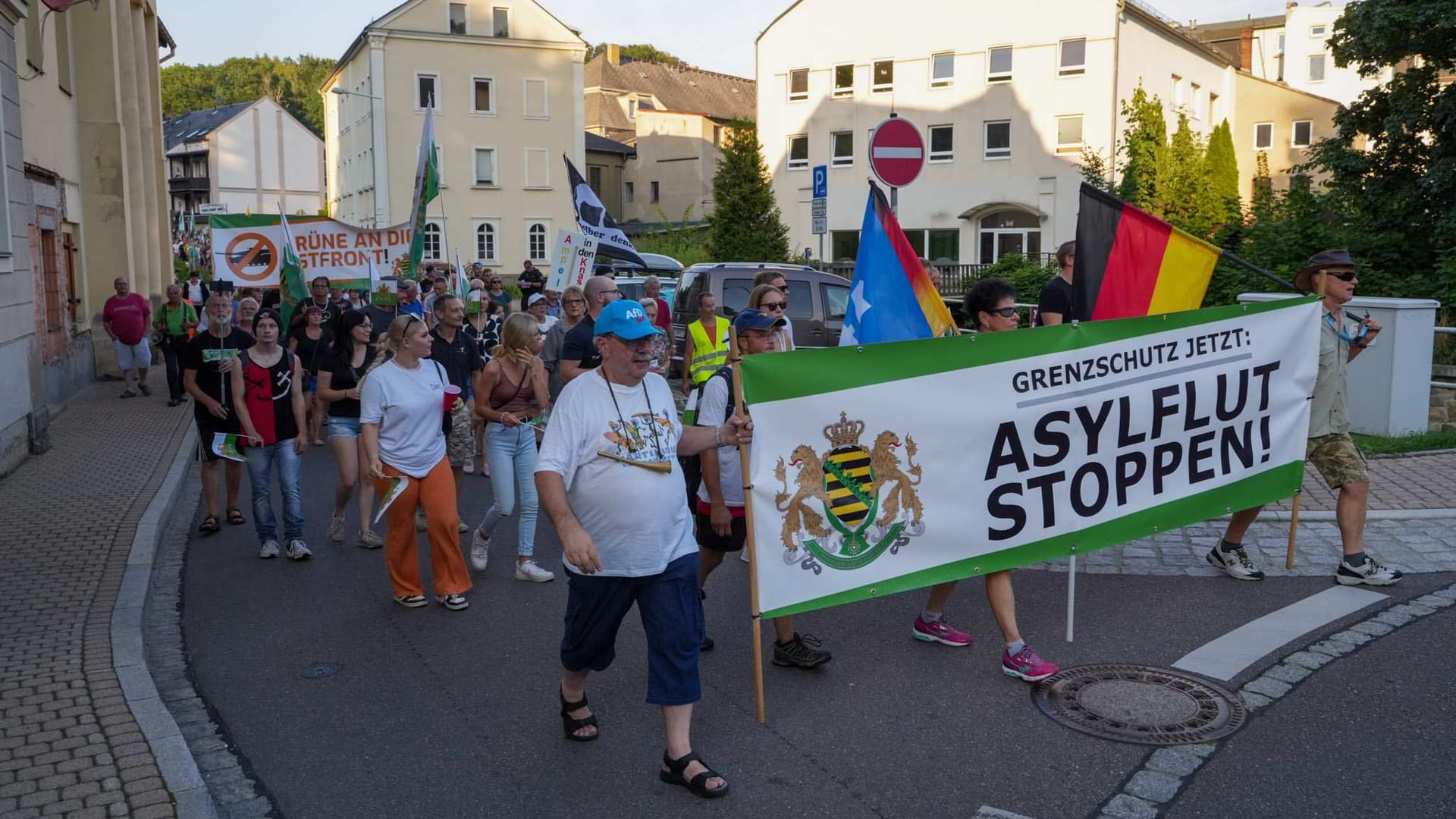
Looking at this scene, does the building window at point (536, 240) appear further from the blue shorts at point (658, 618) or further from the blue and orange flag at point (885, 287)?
the blue shorts at point (658, 618)

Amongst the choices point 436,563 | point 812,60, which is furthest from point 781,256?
point 436,563

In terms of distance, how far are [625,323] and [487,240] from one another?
174 feet

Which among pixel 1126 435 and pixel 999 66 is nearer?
pixel 1126 435

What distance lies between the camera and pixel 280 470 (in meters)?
9.13

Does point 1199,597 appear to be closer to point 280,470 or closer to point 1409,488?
point 1409,488

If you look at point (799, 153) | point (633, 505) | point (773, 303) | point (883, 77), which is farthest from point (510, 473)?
point (799, 153)

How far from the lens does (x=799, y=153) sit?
2010 inches

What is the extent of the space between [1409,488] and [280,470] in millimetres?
8563

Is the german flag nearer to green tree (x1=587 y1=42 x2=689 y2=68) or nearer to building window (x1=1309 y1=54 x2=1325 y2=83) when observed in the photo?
building window (x1=1309 y1=54 x2=1325 y2=83)

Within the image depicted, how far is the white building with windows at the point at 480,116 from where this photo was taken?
53.6m

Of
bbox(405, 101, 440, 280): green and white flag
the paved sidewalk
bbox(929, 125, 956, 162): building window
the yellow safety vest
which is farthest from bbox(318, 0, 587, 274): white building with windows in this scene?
the yellow safety vest

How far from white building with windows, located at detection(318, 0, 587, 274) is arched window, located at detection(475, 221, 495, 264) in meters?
0.05

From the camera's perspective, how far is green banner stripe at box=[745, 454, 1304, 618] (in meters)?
5.68

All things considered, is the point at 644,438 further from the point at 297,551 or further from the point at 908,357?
the point at 297,551
